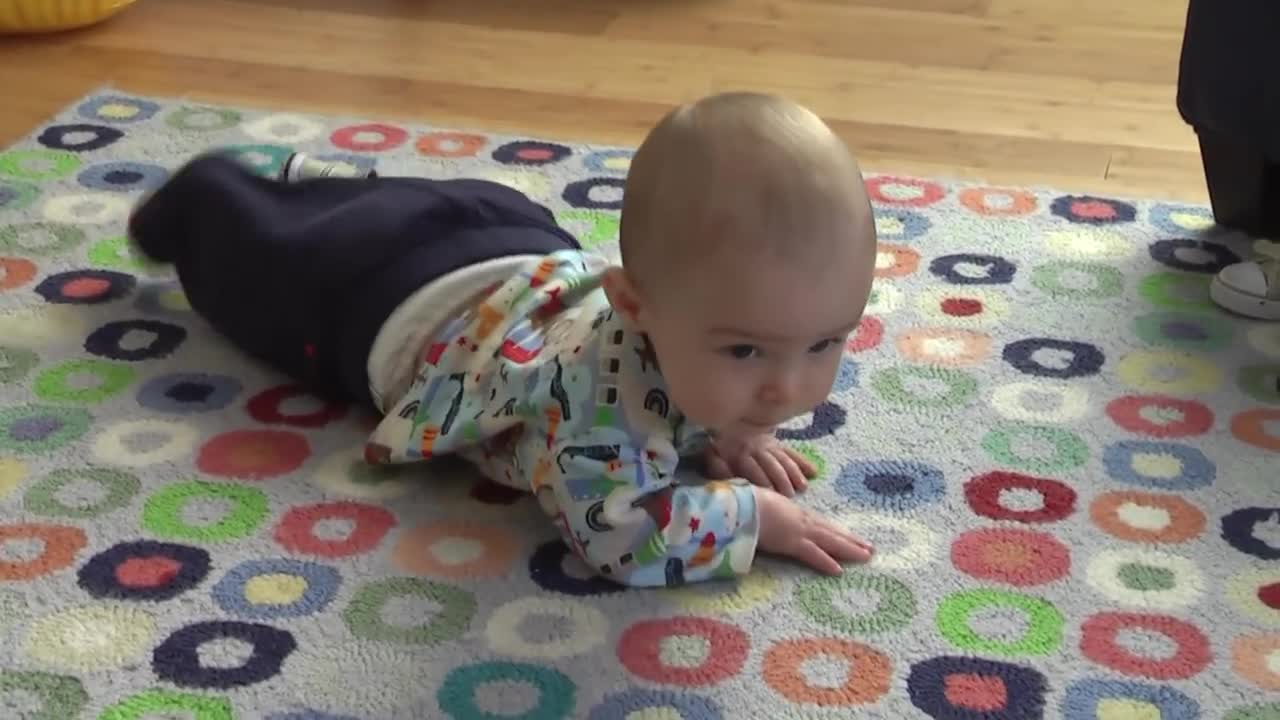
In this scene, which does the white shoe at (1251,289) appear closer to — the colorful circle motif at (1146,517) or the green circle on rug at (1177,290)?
the green circle on rug at (1177,290)

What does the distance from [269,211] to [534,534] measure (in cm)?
39

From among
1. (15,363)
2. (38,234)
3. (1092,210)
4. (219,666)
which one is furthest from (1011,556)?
(38,234)

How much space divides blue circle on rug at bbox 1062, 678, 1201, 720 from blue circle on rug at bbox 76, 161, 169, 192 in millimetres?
1065

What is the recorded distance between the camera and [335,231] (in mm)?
1170

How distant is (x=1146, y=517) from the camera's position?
1062 mm

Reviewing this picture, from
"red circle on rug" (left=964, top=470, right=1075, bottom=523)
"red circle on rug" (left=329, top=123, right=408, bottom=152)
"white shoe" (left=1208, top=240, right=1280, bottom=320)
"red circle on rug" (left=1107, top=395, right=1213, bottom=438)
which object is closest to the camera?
"red circle on rug" (left=964, top=470, right=1075, bottom=523)

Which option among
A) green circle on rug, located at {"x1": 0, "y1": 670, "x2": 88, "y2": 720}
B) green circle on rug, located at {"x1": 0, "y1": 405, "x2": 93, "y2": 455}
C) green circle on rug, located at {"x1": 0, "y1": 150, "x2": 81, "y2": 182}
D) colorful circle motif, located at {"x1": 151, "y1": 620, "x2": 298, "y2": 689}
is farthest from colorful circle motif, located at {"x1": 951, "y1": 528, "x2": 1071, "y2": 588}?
green circle on rug, located at {"x1": 0, "y1": 150, "x2": 81, "y2": 182}

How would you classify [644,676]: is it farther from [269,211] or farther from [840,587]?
[269,211]

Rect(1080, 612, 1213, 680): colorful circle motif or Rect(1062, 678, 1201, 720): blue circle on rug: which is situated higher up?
Rect(1080, 612, 1213, 680): colorful circle motif

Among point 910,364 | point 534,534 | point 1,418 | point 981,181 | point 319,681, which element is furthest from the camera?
point 981,181

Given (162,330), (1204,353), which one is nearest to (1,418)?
(162,330)

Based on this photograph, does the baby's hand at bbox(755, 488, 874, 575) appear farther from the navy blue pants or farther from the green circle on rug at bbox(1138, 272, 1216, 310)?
the green circle on rug at bbox(1138, 272, 1216, 310)

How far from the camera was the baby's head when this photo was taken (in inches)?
34.0

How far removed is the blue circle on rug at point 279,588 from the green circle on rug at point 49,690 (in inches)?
4.2
